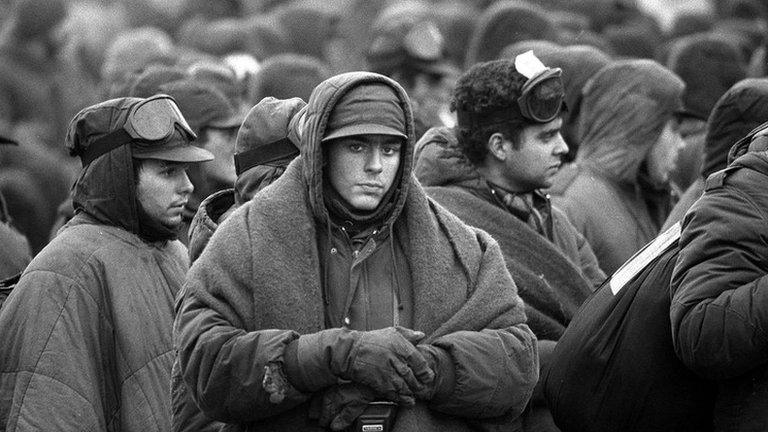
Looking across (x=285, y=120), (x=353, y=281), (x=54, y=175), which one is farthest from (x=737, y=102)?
(x=54, y=175)

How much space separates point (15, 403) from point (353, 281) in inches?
59.2

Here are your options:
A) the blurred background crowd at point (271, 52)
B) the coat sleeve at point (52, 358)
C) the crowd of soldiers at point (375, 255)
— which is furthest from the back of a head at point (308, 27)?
the coat sleeve at point (52, 358)

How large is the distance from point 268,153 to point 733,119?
2065 mm

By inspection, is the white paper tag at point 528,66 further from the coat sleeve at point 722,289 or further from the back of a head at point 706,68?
the back of a head at point 706,68

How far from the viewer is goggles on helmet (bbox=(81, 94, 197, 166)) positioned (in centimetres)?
665

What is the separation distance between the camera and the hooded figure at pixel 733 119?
7203mm

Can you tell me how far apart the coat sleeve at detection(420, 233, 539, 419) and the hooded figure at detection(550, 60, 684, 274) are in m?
2.78

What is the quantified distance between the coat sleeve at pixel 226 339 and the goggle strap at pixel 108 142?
1318mm

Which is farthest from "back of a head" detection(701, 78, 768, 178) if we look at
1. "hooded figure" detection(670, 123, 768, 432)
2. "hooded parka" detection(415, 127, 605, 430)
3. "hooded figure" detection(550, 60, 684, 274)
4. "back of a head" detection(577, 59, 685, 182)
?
"hooded figure" detection(670, 123, 768, 432)

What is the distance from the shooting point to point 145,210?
6672 millimetres

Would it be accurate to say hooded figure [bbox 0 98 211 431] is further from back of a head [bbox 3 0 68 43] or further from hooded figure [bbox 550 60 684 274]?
back of a head [bbox 3 0 68 43]

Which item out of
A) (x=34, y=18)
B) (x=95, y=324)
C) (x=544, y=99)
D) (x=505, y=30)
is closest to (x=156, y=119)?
(x=95, y=324)

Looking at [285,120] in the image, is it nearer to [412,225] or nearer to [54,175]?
[412,225]

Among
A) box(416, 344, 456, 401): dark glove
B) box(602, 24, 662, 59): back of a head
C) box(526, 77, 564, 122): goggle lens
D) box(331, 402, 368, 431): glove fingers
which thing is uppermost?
box(526, 77, 564, 122): goggle lens
